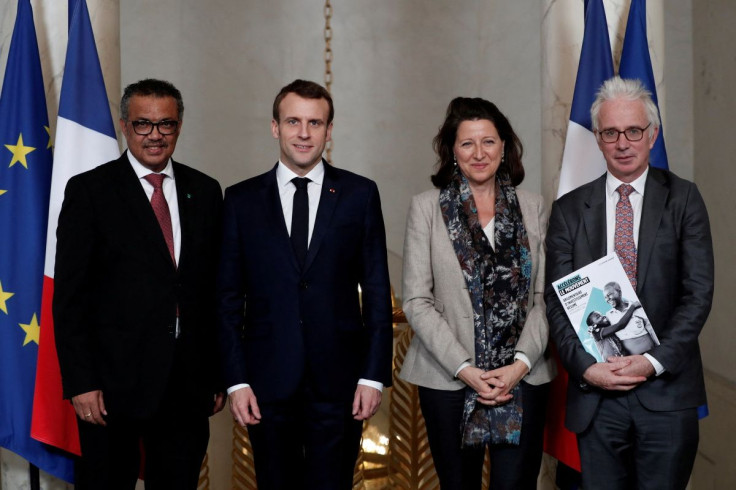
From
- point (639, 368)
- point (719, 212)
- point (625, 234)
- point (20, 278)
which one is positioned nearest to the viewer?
point (639, 368)

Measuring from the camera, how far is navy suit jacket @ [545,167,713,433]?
9.14 ft

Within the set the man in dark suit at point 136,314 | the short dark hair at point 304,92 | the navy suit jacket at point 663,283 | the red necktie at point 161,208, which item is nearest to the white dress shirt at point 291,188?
the short dark hair at point 304,92

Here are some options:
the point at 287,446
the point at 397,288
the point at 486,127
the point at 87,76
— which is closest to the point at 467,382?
the point at 287,446

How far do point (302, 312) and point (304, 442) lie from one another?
0.45m

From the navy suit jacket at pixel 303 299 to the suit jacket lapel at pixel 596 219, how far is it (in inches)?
27.8

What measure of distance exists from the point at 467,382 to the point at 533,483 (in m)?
0.45

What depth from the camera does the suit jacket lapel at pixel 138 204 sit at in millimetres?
2980

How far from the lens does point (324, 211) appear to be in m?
3.00

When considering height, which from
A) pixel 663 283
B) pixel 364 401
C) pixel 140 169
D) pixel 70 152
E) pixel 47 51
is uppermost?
pixel 47 51

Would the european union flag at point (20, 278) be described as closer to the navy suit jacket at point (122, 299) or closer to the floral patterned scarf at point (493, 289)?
the navy suit jacket at point (122, 299)

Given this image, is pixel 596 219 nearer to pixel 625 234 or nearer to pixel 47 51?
pixel 625 234

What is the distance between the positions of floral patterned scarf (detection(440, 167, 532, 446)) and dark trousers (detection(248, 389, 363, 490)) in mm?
435

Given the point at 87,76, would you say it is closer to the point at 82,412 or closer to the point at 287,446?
the point at 82,412

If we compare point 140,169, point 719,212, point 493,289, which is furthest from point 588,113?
point 140,169
